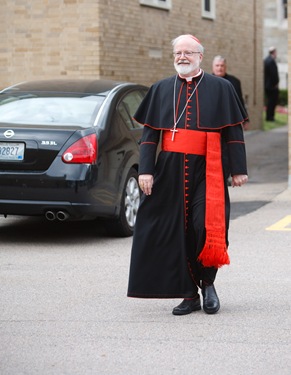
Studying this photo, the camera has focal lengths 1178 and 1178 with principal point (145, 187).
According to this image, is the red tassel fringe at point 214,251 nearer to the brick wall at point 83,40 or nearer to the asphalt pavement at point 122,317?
the asphalt pavement at point 122,317

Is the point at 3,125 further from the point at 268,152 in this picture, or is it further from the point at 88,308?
the point at 268,152

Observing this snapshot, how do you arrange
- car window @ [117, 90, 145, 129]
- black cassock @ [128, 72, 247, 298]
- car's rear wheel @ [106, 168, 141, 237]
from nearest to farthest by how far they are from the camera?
1. black cassock @ [128, 72, 247, 298]
2. car's rear wheel @ [106, 168, 141, 237]
3. car window @ [117, 90, 145, 129]

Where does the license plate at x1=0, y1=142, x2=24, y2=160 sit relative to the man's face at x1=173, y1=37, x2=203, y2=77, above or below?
below

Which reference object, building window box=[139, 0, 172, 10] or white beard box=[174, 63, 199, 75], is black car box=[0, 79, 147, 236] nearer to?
white beard box=[174, 63, 199, 75]

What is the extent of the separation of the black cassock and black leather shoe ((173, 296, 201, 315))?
0.10 metres

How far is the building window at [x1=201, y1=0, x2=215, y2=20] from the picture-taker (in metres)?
24.5

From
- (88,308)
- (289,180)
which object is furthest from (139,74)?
(88,308)

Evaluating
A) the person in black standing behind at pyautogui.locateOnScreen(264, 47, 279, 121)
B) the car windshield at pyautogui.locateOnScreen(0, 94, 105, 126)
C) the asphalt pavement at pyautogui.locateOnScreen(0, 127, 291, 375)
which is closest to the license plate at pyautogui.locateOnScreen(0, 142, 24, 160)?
the car windshield at pyautogui.locateOnScreen(0, 94, 105, 126)

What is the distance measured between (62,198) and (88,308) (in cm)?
292

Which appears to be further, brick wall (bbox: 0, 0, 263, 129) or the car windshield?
brick wall (bbox: 0, 0, 263, 129)

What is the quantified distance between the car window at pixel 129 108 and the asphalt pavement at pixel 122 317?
119 cm

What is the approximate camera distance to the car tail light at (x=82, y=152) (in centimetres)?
1061

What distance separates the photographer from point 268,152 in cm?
2258

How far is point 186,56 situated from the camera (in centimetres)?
747
